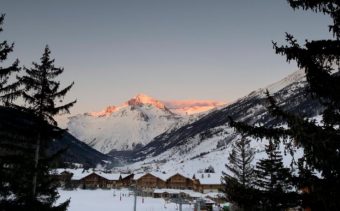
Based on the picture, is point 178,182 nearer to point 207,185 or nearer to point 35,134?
point 207,185

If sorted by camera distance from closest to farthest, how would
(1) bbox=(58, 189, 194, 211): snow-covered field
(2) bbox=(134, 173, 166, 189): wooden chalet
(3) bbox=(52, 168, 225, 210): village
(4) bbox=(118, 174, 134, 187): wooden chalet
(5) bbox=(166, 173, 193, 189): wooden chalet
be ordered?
(1) bbox=(58, 189, 194, 211): snow-covered field
(3) bbox=(52, 168, 225, 210): village
(5) bbox=(166, 173, 193, 189): wooden chalet
(2) bbox=(134, 173, 166, 189): wooden chalet
(4) bbox=(118, 174, 134, 187): wooden chalet

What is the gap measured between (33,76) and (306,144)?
17052 mm

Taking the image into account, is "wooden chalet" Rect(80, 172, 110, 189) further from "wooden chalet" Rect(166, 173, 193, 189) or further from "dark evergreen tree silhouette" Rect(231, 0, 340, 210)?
"dark evergreen tree silhouette" Rect(231, 0, 340, 210)

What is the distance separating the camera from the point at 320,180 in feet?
30.5

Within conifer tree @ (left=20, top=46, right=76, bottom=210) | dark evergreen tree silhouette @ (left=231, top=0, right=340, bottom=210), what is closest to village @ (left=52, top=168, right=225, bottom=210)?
conifer tree @ (left=20, top=46, right=76, bottom=210)

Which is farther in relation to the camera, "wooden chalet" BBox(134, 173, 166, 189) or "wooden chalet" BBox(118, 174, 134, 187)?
"wooden chalet" BBox(118, 174, 134, 187)

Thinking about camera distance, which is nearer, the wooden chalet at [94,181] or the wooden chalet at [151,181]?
the wooden chalet at [151,181]

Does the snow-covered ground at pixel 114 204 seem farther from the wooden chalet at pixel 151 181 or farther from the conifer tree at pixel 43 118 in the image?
the wooden chalet at pixel 151 181

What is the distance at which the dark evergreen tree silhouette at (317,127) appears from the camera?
8.65 m

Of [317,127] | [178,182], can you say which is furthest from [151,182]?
[317,127]

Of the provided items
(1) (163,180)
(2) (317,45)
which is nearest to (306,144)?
(2) (317,45)

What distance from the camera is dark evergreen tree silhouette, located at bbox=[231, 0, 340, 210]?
865 centimetres

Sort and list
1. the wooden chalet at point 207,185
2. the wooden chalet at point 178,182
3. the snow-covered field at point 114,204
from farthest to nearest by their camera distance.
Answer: the wooden chalet at point 178,182
the wooden chalet at point 207,185
the snow-covered field at point 114,204

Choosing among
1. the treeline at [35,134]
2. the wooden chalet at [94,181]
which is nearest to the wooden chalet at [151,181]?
the wooden chalet at [94,181]
